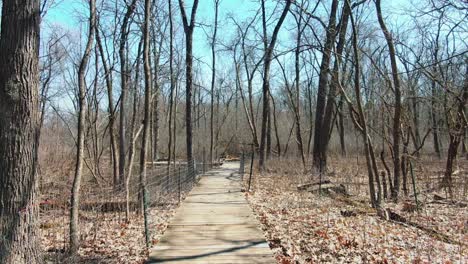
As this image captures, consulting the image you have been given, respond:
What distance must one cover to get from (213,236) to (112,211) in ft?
15.3

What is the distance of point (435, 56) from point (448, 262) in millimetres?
22461

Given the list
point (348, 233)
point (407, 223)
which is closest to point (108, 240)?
point (348, 233)

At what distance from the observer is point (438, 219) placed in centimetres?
978

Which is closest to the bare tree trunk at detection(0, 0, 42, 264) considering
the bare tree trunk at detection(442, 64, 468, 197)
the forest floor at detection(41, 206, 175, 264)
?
the forest floor at detection(41, 206, 175, 264)

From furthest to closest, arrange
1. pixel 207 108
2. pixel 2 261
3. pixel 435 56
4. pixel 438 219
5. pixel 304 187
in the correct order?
pixel 207 108, pixel 435 56, pixel 304 187, pixel 438 219, pixel 2 261

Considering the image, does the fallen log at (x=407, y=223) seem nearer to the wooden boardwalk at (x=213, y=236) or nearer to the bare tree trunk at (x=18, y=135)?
the wooden boardwalk at (x=213, y=236)

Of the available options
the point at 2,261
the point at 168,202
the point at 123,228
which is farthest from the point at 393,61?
the point at 2,261

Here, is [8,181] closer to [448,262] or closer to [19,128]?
[19,128]

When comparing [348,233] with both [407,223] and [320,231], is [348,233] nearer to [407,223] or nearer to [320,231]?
[320,231]

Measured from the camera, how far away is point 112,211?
10.4m

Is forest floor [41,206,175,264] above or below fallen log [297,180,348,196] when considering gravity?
below

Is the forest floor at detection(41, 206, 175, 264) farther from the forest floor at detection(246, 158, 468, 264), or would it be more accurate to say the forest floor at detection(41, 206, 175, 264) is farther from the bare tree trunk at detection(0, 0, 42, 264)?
the forest floor at detection(246, 158, 468, 264)

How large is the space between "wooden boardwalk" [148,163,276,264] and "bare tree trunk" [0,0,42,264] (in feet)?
6.01

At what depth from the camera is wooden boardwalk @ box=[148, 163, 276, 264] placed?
224 inches
